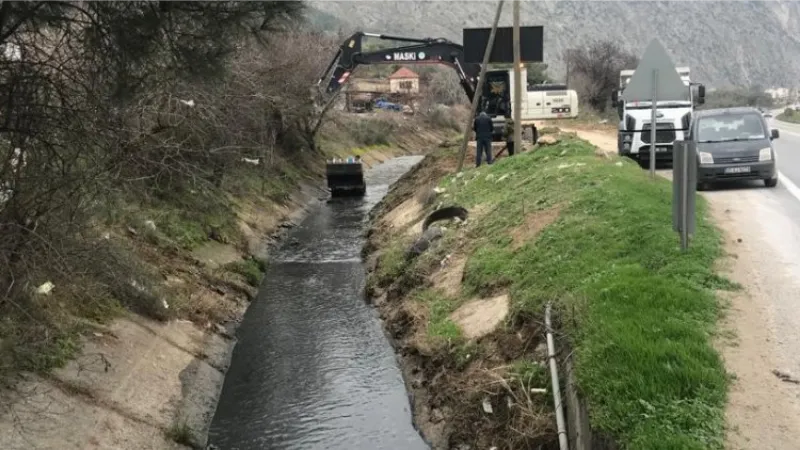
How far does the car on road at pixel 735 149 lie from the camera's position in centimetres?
1556

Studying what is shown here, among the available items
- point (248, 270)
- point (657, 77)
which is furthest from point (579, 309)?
point (248, 270)

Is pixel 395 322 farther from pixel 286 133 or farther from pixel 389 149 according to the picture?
pixel 389 149

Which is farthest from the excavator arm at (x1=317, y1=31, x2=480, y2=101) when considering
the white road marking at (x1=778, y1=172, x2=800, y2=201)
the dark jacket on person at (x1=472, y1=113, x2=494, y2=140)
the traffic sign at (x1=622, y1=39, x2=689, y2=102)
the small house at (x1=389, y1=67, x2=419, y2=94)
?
the small house at (x1=389, y1=67, x2=419, y2=94)

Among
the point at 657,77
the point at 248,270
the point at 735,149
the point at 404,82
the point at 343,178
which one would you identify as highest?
the point at 404,82

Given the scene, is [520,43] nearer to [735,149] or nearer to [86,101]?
[735,149]

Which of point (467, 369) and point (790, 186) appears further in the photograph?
point (790, 186)

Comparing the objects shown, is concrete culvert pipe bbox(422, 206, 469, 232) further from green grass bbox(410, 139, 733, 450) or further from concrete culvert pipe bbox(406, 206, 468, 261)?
green grass bbox(410, 139, 733, 450)

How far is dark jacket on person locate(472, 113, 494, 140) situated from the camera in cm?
2211

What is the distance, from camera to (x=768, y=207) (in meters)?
13.3

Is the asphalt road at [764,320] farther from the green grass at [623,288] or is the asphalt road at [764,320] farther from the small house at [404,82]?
the small house at [404,82]

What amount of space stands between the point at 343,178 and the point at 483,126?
11882 mm

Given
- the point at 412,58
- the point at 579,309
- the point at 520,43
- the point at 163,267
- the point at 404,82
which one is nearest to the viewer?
the point at 579,309

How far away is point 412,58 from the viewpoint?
92.6 feet

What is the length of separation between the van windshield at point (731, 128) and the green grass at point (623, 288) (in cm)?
204
